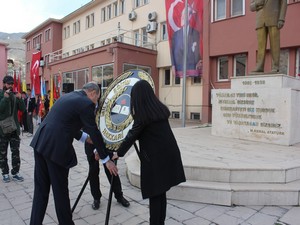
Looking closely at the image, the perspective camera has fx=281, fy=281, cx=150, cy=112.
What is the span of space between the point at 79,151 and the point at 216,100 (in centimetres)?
418

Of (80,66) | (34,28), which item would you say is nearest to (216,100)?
(80,66)

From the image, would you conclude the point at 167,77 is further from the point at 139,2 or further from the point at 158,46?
the point at 139,2

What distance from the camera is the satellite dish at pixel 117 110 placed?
10.3ft

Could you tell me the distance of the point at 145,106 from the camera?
107 inches

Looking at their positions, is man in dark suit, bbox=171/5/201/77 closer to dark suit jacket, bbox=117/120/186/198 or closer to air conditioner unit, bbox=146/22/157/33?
air conditioner unit, bbox=146/22/157/33

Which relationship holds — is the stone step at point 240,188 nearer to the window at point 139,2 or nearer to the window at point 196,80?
the window at point 196,80

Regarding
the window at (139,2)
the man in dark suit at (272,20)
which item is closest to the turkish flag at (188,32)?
the man in dark suit at (272,20)

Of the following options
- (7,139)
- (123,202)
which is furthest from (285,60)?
(7,139)

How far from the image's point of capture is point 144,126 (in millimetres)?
2719

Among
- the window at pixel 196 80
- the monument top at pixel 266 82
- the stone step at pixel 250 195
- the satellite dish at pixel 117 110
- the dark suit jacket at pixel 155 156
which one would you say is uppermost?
the window at pixel 196 80

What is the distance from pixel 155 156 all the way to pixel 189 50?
1250 centimetres

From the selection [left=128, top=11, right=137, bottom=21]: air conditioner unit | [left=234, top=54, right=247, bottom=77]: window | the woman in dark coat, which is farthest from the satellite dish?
[left=128, top=11, right=137, bottom=21]: air conditioner unit

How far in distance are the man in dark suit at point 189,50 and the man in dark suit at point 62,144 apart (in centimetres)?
1152

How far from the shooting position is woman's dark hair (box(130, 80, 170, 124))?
269cm
